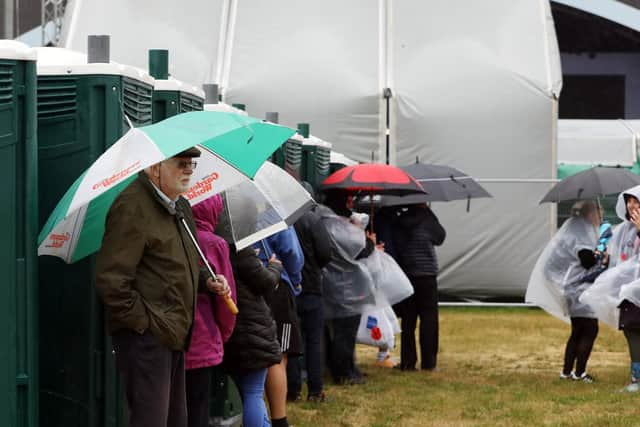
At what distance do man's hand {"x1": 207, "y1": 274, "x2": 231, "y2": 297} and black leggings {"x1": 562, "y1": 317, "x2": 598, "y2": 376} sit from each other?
262 inches

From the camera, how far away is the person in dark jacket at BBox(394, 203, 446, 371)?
12984 mm

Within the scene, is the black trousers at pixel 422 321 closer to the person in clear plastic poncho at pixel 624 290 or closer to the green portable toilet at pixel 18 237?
the person in clear plastic poncho at pixel 624 290

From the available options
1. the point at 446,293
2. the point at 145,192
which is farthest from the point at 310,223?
the point at 446,293

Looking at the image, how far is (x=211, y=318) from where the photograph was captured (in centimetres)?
630

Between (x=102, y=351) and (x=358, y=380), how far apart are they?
616 cm

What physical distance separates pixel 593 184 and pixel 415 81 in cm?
900

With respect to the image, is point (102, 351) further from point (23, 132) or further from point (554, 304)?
point (554, 304)

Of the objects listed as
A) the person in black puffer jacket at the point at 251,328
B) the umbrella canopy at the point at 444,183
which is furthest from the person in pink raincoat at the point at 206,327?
the umbrella canopy at the point at 444,183

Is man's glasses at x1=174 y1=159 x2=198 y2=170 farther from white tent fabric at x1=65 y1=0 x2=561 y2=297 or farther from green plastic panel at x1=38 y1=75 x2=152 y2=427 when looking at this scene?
white tent fabric at x1=65 y1=0 x2=561 y2=297

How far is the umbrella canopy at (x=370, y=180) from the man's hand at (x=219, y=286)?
5.50 m

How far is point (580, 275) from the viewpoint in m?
12.0

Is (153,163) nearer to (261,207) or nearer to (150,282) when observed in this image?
(150,282)

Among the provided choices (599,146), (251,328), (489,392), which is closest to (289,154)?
(489,392)

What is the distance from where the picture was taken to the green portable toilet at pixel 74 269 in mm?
6066
